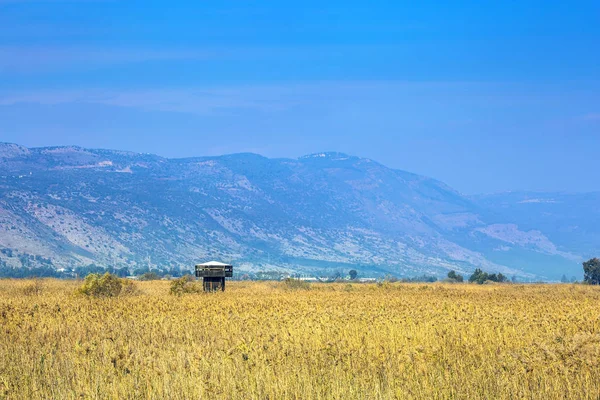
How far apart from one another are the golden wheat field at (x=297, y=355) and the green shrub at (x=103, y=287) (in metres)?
11.9

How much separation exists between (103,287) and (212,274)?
9169mm

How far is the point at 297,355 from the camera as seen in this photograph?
1723cm

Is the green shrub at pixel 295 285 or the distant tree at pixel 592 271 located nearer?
the green shrub at pixel 295 285

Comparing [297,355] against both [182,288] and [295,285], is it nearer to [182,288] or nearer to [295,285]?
[182,288]

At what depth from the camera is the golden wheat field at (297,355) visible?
47.0ft

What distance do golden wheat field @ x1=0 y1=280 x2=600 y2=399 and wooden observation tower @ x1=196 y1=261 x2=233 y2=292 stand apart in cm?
2093

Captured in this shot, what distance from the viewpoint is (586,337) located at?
17797mm

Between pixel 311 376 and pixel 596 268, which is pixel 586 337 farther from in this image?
pixel 596 268

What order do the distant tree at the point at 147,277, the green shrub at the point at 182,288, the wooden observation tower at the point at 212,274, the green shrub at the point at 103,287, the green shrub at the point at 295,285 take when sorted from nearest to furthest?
the green shrub at the point at 103,287
the green shrub at the point at 182,288
the wooden observation tower at the point at 212,274
the green shrub at the point at 295,285
the distant tree at the point at 147,277

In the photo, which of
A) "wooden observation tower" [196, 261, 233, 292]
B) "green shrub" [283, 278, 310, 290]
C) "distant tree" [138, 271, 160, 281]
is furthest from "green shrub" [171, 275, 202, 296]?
"distant tree" [138, 271, 160, 281]

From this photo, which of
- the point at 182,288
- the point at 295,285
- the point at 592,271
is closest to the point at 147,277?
the point at 295,285

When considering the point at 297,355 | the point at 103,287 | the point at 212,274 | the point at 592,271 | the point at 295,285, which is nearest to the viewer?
the point at 297,355

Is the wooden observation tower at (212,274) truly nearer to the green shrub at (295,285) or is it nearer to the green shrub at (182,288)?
the green shrub at (182,288)

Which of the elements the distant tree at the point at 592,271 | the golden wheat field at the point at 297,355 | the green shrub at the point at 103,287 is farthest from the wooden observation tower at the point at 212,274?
the distant tree at the point at 592,271
